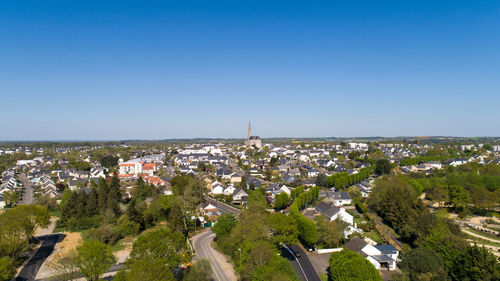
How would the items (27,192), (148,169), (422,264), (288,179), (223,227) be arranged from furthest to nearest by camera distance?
(148,169) < (288,179) < (27,192) < (223,227) < (422,264)

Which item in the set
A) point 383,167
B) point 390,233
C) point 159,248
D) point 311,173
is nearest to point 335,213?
point 390,233

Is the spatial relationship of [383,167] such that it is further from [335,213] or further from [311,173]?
[335,213]

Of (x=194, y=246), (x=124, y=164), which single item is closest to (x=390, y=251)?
(x=194, y=246)

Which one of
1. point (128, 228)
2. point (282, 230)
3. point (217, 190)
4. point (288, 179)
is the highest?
point (282, 230)

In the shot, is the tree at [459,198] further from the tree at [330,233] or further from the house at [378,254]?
the house at [378,254]

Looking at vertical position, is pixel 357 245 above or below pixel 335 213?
below

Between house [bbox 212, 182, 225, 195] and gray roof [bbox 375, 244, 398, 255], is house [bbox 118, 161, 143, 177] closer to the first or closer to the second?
house [bbox 212, 182, 225, 195]

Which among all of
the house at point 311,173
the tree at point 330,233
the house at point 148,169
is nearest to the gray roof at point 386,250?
the tree at point 330,233

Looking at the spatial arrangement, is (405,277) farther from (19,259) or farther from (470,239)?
(19,259)
